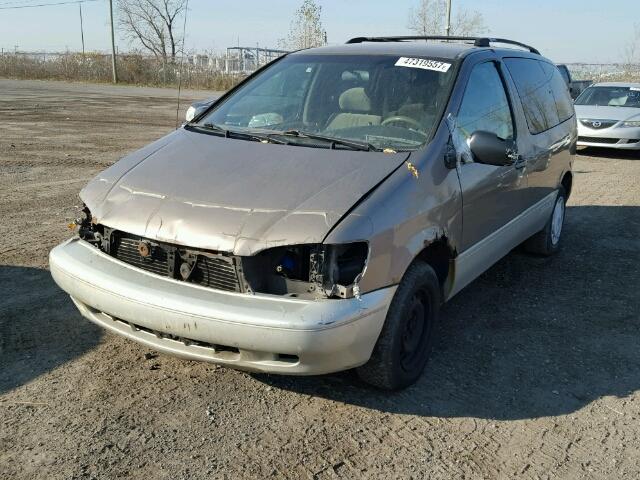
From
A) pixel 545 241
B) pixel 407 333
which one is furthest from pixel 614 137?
pixel 407 333

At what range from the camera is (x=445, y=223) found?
3525 millimetres

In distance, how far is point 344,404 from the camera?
10.9ft

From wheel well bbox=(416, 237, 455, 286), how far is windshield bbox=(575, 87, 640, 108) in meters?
12.2

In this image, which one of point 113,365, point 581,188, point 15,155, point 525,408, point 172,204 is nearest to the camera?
point 172,204

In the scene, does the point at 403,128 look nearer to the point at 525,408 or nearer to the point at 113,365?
the point at 525,408

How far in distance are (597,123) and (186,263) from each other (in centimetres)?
1220

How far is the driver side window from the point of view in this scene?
395 cm

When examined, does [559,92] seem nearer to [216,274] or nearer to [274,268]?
[274,268]

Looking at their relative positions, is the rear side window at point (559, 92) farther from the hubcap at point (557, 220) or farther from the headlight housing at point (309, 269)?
the headlight housing at point (309, 269)

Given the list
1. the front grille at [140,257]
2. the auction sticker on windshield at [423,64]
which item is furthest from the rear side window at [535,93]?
the front grille at [140,257]

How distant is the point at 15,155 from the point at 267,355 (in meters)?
9.19

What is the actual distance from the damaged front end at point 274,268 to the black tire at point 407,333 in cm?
36

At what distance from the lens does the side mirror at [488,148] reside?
144 inches

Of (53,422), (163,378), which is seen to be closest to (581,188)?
(163,378)
